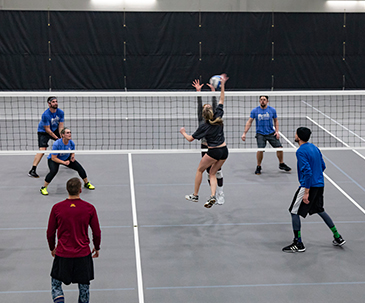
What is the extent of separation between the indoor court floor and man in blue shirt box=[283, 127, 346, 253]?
431mm

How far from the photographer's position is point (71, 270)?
519 cm

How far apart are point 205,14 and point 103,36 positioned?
15.6 ft

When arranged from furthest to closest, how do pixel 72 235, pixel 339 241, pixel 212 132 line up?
pixel 212 132 → pixel 339 241 → pixel 72 235

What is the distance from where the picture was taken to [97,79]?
2181 centimetres

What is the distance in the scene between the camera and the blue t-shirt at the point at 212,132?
770 cm

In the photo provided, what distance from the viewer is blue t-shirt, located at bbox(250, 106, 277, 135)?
36.0 ft

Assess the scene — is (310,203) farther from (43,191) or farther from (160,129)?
(160,129)

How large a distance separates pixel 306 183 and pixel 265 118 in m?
4.17

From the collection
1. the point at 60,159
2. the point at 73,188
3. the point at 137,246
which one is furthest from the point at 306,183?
the point at 60,159

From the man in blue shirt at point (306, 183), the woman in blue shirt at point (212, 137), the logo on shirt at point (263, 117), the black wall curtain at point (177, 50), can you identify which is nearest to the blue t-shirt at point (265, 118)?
the logo on shirt at point (263, 117)

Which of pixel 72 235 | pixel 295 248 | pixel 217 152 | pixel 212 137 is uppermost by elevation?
pixel 212 137

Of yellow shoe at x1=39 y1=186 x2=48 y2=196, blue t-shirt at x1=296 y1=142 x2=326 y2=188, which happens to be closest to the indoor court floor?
yellow shoe at x1=39 y1=186 x2=48 y2=196

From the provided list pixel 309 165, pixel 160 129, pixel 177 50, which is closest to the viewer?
pixel 309 165

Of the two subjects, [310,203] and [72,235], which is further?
[310,203]
